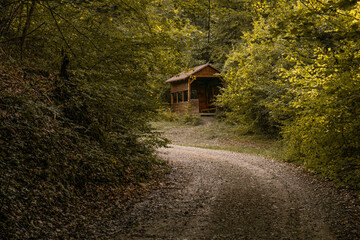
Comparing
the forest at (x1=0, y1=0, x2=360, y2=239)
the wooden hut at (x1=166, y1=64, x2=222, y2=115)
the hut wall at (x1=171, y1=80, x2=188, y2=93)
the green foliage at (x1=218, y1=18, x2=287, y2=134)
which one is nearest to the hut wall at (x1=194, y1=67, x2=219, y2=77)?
the wooden hut at (x1=166, y1=64, x2=222, y2=115)

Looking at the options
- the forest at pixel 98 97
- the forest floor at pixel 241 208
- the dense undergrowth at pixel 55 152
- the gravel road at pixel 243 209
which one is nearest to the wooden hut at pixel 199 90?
the forest floor at pixel 241 208

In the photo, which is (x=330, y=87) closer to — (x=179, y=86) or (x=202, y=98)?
(x=202, y=98)

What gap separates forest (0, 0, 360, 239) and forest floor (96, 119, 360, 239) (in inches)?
28.3

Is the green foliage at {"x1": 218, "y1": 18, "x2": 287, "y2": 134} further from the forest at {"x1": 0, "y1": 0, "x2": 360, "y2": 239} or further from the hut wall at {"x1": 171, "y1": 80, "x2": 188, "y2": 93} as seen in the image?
the hut wall at {"x1": 171, "y1": 80, "x2": 188, "y2": 93}

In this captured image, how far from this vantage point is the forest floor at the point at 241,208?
16.4 ft

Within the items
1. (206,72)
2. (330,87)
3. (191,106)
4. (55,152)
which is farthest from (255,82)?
(55,152)

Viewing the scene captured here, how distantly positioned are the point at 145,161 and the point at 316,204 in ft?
16.8

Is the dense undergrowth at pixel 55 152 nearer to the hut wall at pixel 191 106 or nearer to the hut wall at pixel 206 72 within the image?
the hut wall at pixel 206 72

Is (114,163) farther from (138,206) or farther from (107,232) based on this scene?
(107,232)

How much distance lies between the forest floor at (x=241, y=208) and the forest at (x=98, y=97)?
0.72 meters

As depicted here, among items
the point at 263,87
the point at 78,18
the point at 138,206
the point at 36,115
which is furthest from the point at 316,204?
the point at 263,87

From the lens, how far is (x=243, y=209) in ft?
20.5

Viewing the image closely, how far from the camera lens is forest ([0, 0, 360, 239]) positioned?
16.7ft

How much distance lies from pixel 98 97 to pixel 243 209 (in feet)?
14.1
